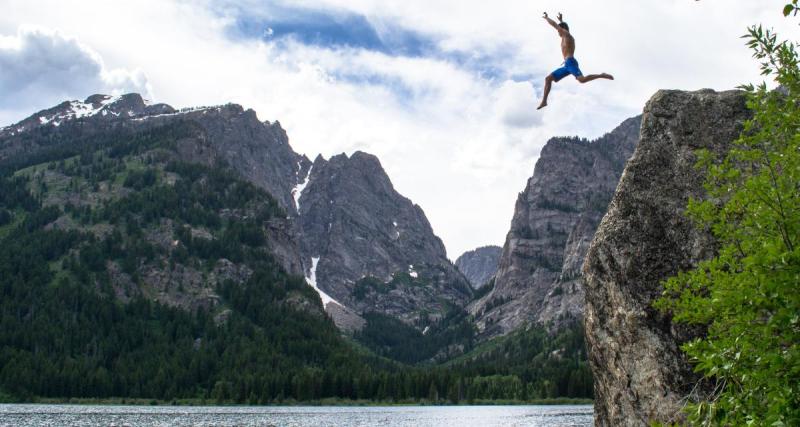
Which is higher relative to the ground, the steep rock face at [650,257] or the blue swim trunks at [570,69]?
the blue swim trunks at [570,69]

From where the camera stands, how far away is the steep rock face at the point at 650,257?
74.3 feet

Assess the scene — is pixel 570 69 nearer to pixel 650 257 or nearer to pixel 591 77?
pixel 591 77

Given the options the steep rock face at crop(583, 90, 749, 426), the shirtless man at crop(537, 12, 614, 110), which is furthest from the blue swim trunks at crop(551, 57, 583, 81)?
the steep rock face at crop(583, 90, 749, 426)

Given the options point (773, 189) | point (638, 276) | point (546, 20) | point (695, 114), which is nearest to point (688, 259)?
point (638, 276)

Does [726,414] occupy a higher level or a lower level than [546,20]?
lower

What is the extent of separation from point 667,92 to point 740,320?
51.3 feet

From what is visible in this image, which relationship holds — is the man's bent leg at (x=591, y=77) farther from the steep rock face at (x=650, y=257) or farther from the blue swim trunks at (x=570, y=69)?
the steep rock face at (x=650, y=257)

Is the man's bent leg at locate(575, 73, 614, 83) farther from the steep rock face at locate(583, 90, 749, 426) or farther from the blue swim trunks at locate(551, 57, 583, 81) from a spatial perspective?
the steep rock face at locate(583, 90, 749, 426)

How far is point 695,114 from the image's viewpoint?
2548 cm

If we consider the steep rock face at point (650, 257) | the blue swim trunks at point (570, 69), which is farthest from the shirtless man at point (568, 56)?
the steep rock face at point (650, 257)

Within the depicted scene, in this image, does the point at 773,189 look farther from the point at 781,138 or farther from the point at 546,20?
the point at 546,20

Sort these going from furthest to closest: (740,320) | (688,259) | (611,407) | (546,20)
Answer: (611,407), (688,259), (546,20), (740,320)

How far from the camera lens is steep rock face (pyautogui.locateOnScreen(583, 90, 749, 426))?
2266 cm

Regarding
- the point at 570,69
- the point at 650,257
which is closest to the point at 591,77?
the point at 570,69
